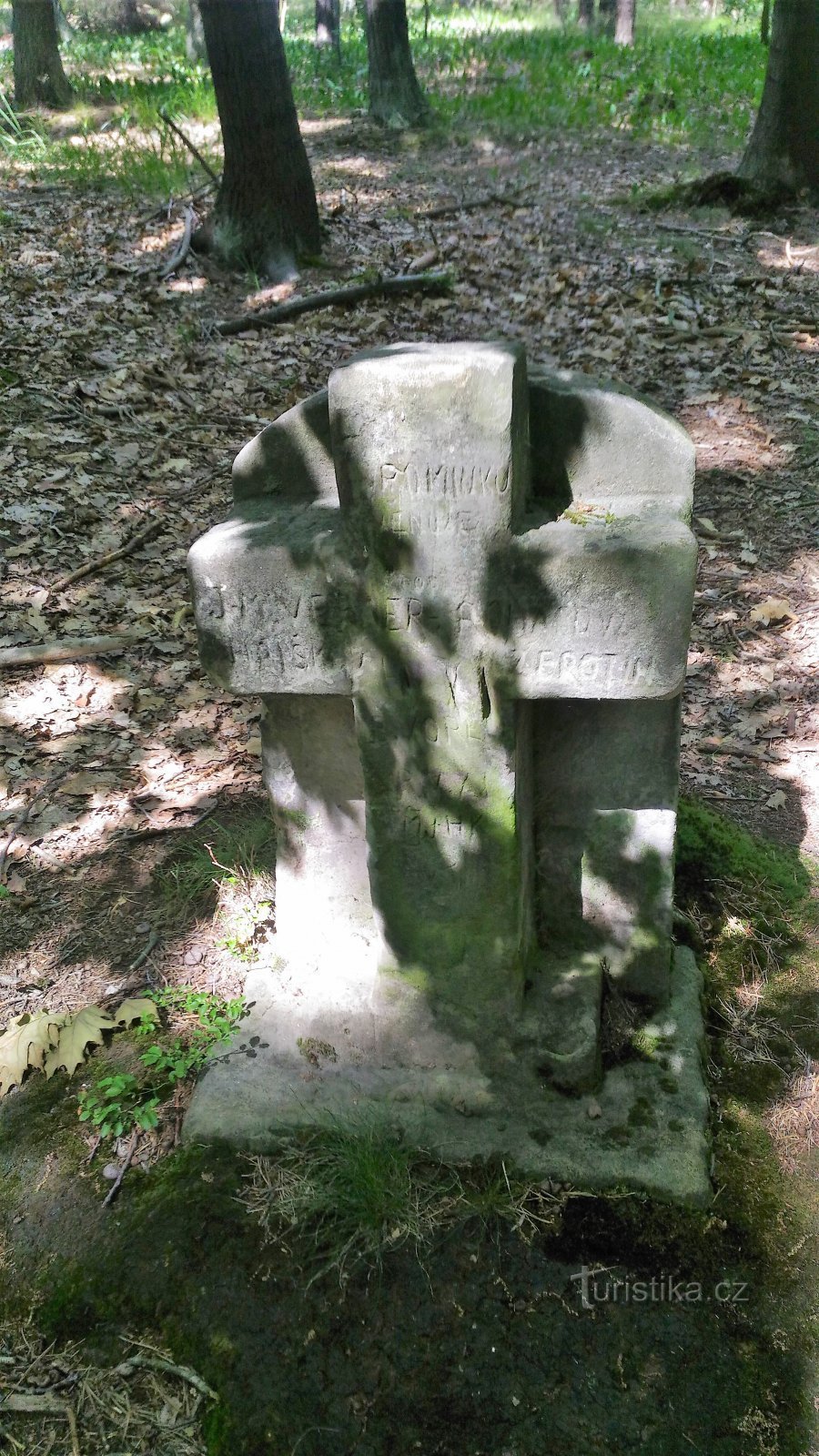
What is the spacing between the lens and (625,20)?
17219mm

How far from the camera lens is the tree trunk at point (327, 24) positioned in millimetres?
17297

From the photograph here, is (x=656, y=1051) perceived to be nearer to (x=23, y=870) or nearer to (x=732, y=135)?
(x=23, y=870)

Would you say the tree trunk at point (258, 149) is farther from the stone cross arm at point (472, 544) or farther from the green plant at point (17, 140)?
the stone cross arm at point (472, 544)

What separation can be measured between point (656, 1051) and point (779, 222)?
7804 millimetres

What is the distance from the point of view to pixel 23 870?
149 inches

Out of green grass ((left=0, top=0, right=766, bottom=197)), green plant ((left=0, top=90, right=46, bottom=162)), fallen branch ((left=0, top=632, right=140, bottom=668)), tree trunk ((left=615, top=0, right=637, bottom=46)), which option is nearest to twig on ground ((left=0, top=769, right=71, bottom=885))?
fallen branch ((left=0, top=632, right=140, bottom=668))

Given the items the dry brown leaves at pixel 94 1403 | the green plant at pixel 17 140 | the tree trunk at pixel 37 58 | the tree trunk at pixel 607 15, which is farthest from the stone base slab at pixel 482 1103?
the tree trunk at pixel 607 15

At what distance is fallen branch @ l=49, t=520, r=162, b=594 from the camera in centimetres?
520

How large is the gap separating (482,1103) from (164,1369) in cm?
93

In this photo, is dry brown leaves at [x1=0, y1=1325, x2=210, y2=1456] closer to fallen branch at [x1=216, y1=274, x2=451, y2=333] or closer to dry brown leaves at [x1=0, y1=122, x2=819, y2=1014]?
dry brown leaves at [x1=0, y1=122, x2=819, y2=1014]

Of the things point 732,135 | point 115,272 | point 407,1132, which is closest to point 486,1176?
point 407,1132

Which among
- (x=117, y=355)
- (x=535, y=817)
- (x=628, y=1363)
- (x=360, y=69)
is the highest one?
(x=360, y=69)

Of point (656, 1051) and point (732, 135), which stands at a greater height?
point (732, 135)

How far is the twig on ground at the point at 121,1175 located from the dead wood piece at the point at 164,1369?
410 millimetres
